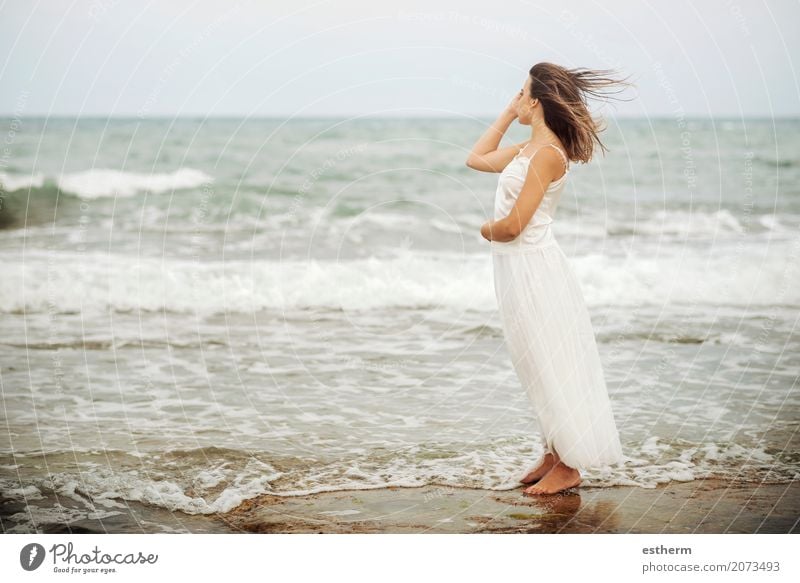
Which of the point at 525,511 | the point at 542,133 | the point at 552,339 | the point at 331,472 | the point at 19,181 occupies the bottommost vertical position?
the point at 525,511

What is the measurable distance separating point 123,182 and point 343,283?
7178mm

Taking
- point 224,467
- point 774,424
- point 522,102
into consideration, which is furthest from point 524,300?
point 774,424

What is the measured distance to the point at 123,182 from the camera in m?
15.6

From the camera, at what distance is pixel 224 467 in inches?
206

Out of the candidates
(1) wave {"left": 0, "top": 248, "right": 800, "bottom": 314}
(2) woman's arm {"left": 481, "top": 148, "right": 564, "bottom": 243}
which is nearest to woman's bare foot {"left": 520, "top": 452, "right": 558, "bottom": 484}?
(2) woman's arm {"left": 481, "top": 148, "right": 564, "bottom": 243}

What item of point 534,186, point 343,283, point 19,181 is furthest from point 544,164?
point 19,181

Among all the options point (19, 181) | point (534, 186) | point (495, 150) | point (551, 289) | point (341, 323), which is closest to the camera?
point (534, 186)

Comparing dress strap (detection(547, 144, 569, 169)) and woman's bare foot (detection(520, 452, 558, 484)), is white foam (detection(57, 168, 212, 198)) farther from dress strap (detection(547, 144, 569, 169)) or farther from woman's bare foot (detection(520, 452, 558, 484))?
dress strap (detection(547, 144, 569, 169))

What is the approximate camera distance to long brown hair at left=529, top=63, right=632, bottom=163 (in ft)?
14.6

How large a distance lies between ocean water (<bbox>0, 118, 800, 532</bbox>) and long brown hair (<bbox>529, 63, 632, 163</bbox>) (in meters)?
1.87

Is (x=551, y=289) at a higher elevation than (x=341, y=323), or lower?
higher

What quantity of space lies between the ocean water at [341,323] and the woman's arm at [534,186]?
1472 mm

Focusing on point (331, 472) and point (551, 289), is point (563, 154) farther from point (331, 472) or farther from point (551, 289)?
point (331, 472)
